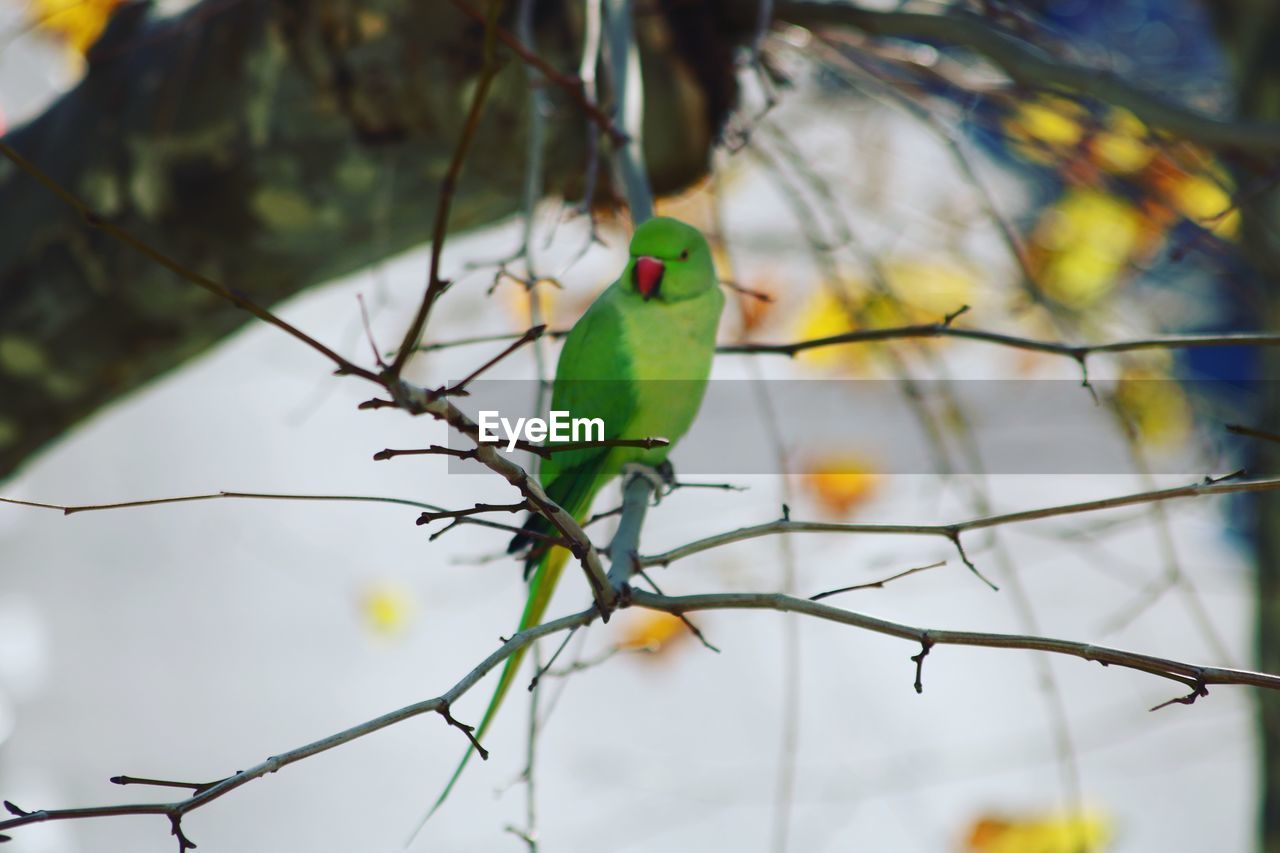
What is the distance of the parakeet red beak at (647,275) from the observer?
91cm

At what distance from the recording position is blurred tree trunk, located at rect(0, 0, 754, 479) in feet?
3.81

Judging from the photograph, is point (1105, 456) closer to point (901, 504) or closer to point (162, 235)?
point (901, 504)

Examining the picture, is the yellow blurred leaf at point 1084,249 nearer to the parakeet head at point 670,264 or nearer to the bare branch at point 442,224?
the parakeet head at point 670,264

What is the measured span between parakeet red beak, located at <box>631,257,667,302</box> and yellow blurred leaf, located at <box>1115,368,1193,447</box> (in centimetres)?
102

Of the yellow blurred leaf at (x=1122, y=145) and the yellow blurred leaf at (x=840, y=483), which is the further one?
the yellow blurred leaf at (x=840, y=483)

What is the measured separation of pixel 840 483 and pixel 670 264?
1393 millimetres

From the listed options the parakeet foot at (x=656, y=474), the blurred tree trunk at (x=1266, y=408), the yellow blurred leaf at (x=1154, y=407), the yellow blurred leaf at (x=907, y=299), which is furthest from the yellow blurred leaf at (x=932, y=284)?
the parakeet foot at (x=656, y=474)

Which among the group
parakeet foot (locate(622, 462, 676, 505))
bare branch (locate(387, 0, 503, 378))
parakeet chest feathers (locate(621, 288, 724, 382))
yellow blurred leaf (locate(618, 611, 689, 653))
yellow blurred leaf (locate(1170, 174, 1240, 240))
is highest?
yellow blurred leaf (locate(1170, 174, 1240, 240))

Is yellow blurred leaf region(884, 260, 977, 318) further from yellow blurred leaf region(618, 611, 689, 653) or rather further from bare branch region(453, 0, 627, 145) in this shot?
bare branch region(453, 0, 627, 145)

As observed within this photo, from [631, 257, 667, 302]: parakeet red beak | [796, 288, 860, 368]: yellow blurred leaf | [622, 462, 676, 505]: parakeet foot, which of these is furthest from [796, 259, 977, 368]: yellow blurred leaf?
[631, 257, 667, 302]: parakeet red beak

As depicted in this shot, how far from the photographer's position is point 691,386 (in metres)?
0.96

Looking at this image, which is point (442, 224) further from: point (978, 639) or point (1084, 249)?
point (1084, 249)

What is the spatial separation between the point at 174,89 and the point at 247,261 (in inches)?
8.2

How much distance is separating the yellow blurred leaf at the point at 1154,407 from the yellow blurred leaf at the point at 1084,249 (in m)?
0.20
